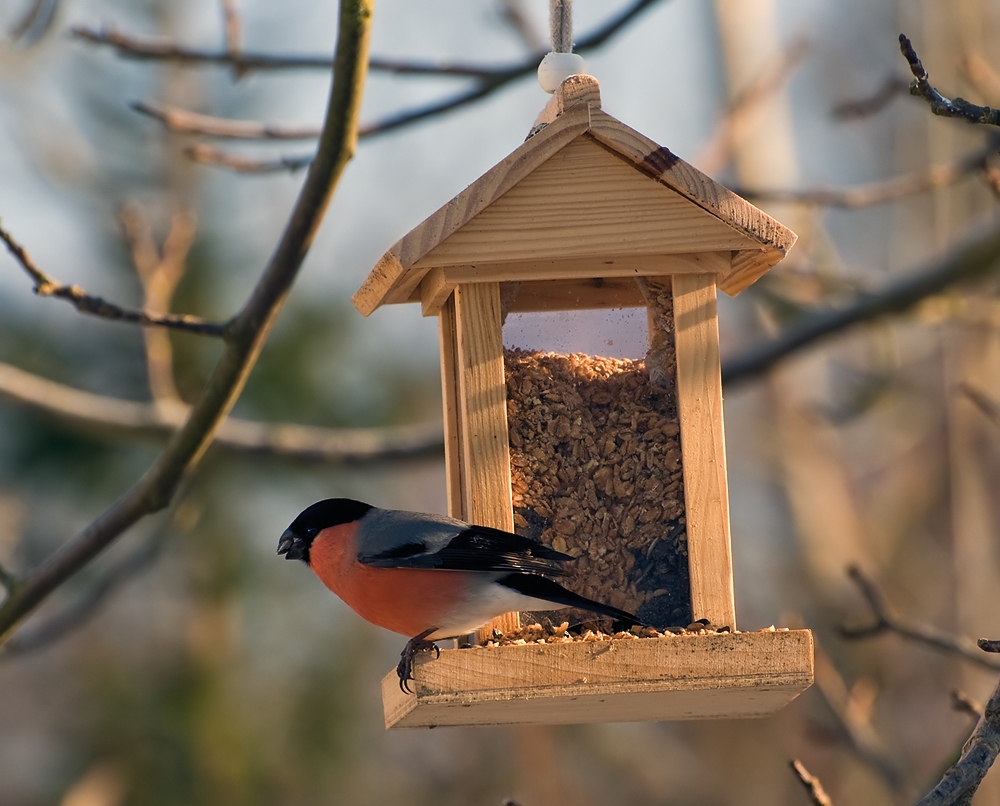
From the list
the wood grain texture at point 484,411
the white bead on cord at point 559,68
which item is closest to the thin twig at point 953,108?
the white bead on cord at point 559,68

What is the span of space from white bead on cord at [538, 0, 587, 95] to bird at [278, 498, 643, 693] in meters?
1.06

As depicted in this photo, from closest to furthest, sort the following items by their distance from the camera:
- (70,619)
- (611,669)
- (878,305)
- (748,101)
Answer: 1. (611,669)
2. (70,619)
3. (878,305)
4. (748,101)

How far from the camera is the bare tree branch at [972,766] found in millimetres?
1803

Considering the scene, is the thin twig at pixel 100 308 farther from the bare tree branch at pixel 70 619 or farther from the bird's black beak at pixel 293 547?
the bare tree branch at pixel 70 619

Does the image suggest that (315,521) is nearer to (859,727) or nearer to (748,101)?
(859,727)

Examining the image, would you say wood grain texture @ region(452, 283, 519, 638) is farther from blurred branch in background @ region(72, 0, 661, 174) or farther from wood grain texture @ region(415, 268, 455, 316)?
blurred branch in background @ region(72, 0, 661, 174)

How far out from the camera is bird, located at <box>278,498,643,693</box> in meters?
2.47

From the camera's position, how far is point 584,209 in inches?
102

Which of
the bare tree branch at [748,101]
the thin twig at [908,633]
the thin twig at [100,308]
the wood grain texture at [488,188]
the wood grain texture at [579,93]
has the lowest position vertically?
the thin twig at [908,633]

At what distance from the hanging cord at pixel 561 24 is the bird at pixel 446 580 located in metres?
1.15

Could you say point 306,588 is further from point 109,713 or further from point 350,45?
point 350,45

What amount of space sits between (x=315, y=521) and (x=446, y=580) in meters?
0.60

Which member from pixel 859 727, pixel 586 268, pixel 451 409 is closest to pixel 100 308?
pixel 451 409

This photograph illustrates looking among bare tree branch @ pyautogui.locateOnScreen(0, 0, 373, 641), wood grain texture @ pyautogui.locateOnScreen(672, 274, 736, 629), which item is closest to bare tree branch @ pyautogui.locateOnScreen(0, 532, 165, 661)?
bare tree branch @ pyautogui.locateOnScreen(0, 0, 373, 641)
